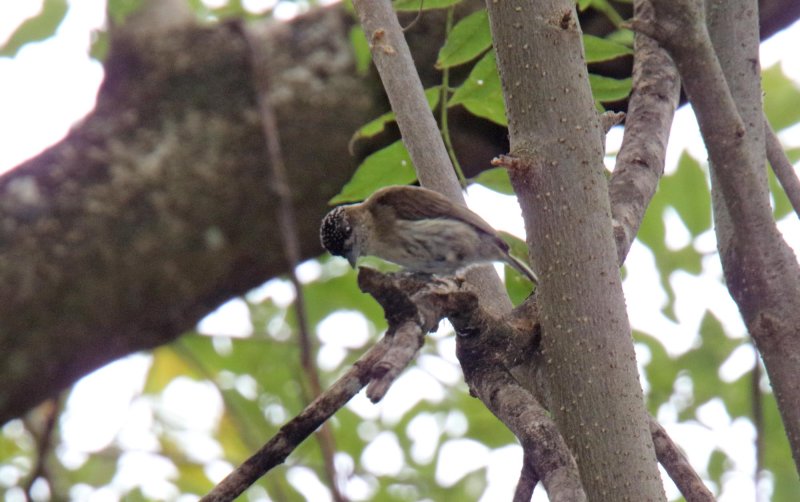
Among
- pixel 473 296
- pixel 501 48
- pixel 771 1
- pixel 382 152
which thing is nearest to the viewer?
pixel 473 296

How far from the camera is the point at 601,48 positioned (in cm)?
267

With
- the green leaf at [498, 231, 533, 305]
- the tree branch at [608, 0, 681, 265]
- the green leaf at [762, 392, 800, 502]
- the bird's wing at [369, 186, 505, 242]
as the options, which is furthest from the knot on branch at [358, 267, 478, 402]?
the green leaf at [762, 392, 800, 502]

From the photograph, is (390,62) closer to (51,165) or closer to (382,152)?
(382,152)

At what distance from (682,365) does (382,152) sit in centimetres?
189

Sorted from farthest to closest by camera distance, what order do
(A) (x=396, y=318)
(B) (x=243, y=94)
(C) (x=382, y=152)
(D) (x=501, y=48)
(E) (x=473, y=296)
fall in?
(B) (x=243, y=94) < (C) (x=382, y=152) < (D) (x=501, y=48) < (E) (x=473, y=296) < (A) (x=396, y=318)

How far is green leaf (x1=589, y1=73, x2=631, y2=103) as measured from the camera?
2.71 m

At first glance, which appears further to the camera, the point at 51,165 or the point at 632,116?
the point at 51,165

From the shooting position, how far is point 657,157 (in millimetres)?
2404

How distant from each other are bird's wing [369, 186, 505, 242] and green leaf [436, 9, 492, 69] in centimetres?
37

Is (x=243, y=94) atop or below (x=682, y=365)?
atop

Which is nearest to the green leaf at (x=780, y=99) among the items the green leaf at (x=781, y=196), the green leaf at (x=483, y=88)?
the green leaf at (x=781, y=196)

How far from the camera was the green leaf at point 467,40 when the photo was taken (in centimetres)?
266

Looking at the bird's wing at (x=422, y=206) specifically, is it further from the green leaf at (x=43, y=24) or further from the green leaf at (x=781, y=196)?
the green leaf at (x=43, y=24)

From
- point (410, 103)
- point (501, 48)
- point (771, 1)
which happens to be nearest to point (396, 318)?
point (501, 48)
